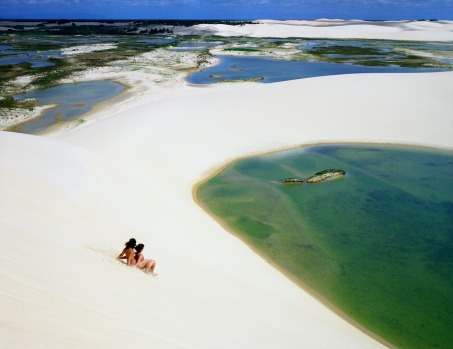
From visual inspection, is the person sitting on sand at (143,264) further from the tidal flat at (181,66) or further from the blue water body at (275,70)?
the blue water body at (275,70)

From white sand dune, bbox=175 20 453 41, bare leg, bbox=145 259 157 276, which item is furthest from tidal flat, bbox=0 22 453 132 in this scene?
white sand dune, bbox=175 20 453 41

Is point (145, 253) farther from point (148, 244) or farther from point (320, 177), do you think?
point (320, 177)

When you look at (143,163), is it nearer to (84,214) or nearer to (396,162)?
(84,214)

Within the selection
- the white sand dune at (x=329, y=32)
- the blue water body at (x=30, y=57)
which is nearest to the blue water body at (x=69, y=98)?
the blue water body at (x=30, y=57)

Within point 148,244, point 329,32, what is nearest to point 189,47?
point 329,32

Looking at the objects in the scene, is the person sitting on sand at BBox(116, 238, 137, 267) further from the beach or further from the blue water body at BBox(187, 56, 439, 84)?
the blue water body at BBox(187, 56, 439, 84)

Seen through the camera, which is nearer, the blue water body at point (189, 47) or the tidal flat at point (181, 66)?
the tidal flat at point (181, 66)
